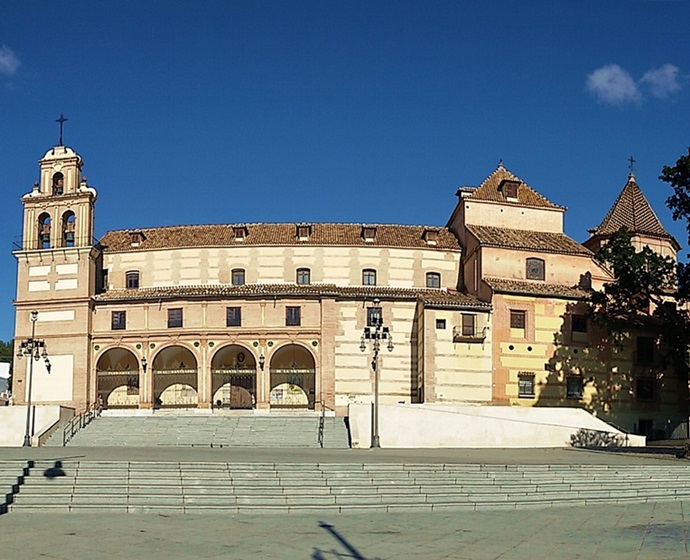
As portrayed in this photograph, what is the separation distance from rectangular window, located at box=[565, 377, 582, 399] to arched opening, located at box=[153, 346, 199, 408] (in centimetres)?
2212

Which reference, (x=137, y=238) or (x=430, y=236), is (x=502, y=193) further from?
(x=137, y=238)

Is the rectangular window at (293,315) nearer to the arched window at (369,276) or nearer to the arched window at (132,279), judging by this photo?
the arched window at (369,276)

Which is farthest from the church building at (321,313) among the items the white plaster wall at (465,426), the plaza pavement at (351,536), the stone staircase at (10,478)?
the plaza pavement at (351,536)

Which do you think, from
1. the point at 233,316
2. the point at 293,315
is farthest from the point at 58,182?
the point at 293,315

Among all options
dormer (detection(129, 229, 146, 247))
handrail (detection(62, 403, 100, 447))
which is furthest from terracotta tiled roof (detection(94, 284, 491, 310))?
handrail (detection(62, 403, 100, 447))

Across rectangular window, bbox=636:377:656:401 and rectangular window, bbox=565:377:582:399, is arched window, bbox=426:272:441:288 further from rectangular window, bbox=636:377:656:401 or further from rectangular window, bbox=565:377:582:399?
rectangular window, bbox=636:377:656:401

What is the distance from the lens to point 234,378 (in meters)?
57.0

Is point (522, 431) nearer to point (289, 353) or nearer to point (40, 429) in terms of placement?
point (289, 353)

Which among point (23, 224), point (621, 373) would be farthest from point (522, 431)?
point (23, 224)

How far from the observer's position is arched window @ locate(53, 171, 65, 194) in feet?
197

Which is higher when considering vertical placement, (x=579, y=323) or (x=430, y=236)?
(x=430, y=236)

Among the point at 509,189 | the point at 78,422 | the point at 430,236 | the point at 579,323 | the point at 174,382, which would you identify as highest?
the point at 509,189

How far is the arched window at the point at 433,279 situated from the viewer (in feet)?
197

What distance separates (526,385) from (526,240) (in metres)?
9.47
